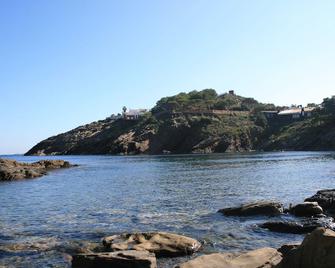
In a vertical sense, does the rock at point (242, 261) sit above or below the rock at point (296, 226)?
above

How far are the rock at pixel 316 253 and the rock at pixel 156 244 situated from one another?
26.4ft

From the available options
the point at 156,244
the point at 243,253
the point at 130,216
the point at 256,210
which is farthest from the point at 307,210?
the point at 243,253

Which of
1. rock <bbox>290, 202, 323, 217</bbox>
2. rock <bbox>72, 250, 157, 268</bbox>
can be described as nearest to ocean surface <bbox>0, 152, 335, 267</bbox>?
rock <bbox>72, 250, 157, 268</bbox>

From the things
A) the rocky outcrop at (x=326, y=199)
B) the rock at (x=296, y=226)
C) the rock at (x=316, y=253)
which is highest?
the rock at (x=316, y=253)

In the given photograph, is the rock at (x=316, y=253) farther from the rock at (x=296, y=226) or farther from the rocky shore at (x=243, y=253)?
the rock at (x=296, y=226)

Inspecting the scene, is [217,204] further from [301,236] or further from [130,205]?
[301,236]

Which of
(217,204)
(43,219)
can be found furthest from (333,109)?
(43,219)

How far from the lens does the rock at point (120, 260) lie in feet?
54.0

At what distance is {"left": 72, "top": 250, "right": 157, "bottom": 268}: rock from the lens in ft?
54.0

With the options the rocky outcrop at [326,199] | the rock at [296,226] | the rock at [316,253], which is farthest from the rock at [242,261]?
the rocky outcrop at [326,199]

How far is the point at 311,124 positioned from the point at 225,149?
1534 inches

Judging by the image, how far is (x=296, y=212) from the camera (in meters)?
30.0

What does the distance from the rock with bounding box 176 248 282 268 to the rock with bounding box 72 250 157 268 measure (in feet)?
5.62

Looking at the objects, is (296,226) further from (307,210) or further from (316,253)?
(316,253)
